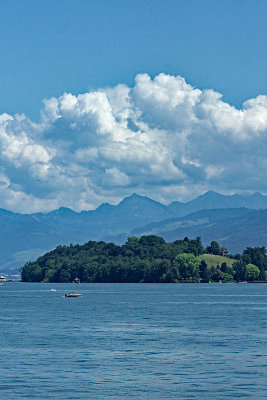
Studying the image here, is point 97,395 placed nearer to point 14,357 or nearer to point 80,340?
point 14,357

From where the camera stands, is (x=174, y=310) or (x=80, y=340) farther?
(x=174, y=310)

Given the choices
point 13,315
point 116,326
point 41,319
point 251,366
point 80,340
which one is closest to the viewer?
point 251,366

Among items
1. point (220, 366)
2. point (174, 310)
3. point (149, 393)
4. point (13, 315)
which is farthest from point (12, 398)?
point (174, 310)

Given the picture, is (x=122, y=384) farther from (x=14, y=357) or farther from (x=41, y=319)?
(x=41, y=319)

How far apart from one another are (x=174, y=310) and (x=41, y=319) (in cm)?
4232

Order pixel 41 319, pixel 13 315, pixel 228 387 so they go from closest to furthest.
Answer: pixel 228 387, pixel 41 319, pixel 13 315

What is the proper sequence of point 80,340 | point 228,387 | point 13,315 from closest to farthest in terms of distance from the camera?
point 228,387, point 80,340, point 13,315

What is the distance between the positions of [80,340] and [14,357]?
21.2m

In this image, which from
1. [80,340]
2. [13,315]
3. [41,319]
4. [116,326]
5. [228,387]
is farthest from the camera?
[13,315]

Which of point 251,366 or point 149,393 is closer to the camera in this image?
point 149,393

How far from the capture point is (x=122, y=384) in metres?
75.9

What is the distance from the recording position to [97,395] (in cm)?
7088

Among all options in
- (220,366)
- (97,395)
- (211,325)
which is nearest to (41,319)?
(211,325)

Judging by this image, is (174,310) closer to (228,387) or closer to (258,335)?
(258,335)
